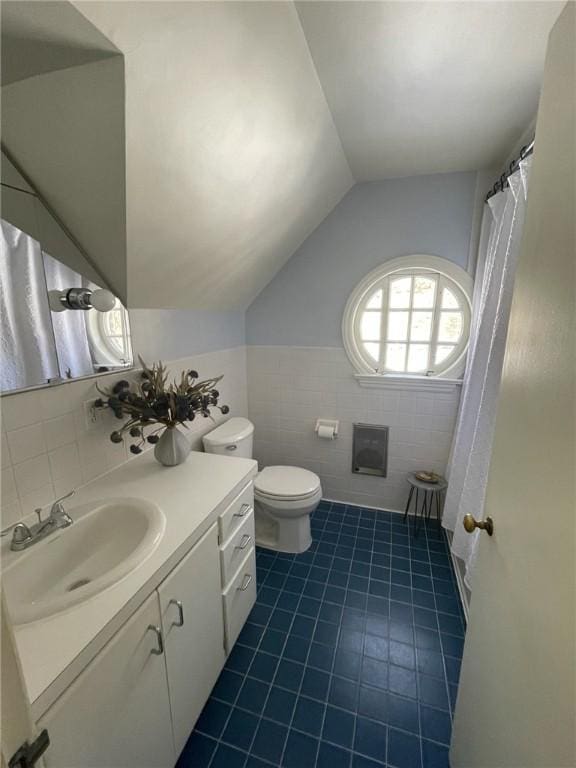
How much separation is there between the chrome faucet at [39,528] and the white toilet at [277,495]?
0.91 m

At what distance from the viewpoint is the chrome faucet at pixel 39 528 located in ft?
3.06

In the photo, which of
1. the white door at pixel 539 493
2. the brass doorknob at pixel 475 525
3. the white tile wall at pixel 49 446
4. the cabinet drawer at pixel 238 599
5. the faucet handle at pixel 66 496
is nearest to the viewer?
the white door at pixel 539 493

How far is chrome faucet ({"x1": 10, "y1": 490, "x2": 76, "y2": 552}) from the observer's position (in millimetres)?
934

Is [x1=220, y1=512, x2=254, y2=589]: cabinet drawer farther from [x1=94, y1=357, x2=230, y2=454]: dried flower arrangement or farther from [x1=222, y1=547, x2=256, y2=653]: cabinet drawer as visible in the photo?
[x1=94, y1=357, x2=230, y2=454]: dried flower arrangement

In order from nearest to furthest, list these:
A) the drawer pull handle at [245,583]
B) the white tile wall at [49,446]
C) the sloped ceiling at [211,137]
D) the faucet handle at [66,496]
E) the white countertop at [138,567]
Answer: the white countertop at [138,567]
the sloped ceiling at [211,137]
the white tile wall at [49,446]
the faucet handle at [66,496]
the drawer pull handle at [245,583]

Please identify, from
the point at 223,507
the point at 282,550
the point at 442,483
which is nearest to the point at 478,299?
the point at 442,483

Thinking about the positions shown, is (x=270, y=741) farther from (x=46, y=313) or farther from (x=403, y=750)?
(x=46, y=313)

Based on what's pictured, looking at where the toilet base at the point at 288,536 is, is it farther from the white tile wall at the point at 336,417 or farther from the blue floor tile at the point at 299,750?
the blue floor tile at the point at 299,750

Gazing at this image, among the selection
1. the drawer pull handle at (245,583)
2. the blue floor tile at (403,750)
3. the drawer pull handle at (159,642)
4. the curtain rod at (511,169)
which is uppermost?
the curtain rod at (511,169)

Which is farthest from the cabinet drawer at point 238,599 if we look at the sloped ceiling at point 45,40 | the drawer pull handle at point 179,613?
the sloped ceiling at point 45,40

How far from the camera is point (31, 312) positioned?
1033mm

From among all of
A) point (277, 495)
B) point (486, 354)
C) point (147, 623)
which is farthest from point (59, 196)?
point (486, 354)

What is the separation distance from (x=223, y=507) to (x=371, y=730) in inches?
38.3

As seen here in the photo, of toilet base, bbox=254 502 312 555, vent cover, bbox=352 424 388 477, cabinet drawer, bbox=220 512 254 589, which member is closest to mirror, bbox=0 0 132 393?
cabinet drawer, bbox=220 512 254 589
